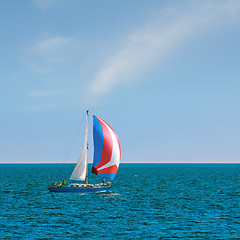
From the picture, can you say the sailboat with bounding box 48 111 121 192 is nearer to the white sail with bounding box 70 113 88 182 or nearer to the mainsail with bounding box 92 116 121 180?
the mainsail with bounding box 92 116 121 180

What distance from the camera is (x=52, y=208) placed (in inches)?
1843

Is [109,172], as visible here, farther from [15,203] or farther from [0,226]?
[0,226]

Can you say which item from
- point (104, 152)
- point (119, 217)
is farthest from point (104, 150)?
point (119, 217)

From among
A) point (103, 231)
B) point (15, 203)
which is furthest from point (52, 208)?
point (103, 231)

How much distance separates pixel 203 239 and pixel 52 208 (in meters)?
22.9

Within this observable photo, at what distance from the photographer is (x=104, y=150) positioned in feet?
198

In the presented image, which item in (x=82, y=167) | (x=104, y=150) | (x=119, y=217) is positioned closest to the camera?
(x=119, y=217)

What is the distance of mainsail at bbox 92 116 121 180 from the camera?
60281mm

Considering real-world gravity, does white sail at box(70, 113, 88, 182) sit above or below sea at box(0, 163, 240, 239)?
above

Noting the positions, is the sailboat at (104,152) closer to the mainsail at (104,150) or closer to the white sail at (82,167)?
the mainsail at (104,150)

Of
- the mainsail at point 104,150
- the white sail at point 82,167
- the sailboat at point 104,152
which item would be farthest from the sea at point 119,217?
the mainsail at point 104,150

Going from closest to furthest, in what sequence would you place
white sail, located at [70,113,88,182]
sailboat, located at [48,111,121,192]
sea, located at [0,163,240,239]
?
sea, located at [0,163,240,239] < sailboat, located at [48,111,121,192] < white sail, located at [70,113,88,182]

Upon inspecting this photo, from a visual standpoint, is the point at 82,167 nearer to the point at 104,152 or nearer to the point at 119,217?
the point at 104,152

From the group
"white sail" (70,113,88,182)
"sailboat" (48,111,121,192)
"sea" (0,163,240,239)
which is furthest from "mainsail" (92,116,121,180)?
"sea" (0,163,240,239)
